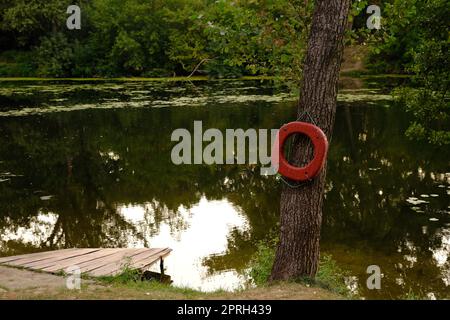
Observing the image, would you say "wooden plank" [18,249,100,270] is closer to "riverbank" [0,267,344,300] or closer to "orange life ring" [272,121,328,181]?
"riverbank" [0,267,344,300]

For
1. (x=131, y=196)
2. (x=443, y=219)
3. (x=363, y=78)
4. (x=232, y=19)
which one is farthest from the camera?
(x=363, y=78)

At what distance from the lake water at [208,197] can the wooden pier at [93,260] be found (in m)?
0.56

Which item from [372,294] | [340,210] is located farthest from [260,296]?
[340,210]

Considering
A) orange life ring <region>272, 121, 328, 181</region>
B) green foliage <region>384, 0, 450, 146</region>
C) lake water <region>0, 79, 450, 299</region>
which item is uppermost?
green foliage <region>384, 0, 450, 146</region>

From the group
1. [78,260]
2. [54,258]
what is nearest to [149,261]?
[78,260]

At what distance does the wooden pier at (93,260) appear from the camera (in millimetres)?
7348

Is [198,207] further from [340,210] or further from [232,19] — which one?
[232,19]

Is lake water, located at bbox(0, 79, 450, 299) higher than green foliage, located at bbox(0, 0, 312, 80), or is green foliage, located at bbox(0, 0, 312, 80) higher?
green foliage, located at bbox(0, 0, 312, 80)

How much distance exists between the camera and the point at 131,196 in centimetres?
1276

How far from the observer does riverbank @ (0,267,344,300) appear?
17.6 ft

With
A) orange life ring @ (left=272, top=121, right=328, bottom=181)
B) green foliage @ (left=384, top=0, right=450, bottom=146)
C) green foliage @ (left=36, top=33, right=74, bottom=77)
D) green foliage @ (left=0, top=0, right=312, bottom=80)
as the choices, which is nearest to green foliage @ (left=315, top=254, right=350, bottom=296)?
orange life ring @ (left=272, top=121, right=328, bottom=181)

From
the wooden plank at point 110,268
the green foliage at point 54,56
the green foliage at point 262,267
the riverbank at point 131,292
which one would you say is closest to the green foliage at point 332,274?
the green foliage at point 262,267

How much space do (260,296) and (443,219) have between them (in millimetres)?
6273

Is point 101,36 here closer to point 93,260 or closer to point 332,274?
point 93,260
